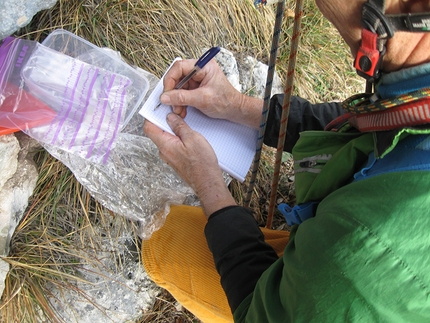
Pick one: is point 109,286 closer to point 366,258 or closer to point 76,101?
point 76,101

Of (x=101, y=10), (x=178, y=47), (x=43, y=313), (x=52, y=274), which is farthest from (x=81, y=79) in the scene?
(x=43, y=313)

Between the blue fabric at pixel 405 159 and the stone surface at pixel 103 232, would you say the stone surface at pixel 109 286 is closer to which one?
the stone surface at pixel 103 232

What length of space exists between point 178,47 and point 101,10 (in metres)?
0.36

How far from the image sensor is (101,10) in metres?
1.53

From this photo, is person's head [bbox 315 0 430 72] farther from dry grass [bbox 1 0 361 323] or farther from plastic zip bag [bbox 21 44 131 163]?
dry grass [bbox 1 0 361 323]

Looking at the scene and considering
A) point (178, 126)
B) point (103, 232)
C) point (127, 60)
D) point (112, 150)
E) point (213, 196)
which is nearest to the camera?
point (213, 196)

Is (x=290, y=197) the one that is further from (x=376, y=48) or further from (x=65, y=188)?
(x=376, y=48)

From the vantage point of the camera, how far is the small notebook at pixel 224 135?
1270 millimetres

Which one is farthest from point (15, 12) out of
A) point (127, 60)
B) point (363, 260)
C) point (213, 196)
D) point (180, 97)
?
point (363, 260)

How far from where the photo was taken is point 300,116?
139cm

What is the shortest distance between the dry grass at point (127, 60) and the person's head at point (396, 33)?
Answer: 3.40 ft

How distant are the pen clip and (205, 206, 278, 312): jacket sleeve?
483 mm

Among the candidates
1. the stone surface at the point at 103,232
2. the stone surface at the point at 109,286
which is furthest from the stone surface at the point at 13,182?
the stone surface at the point at 109,286

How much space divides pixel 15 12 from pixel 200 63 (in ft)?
2.00
